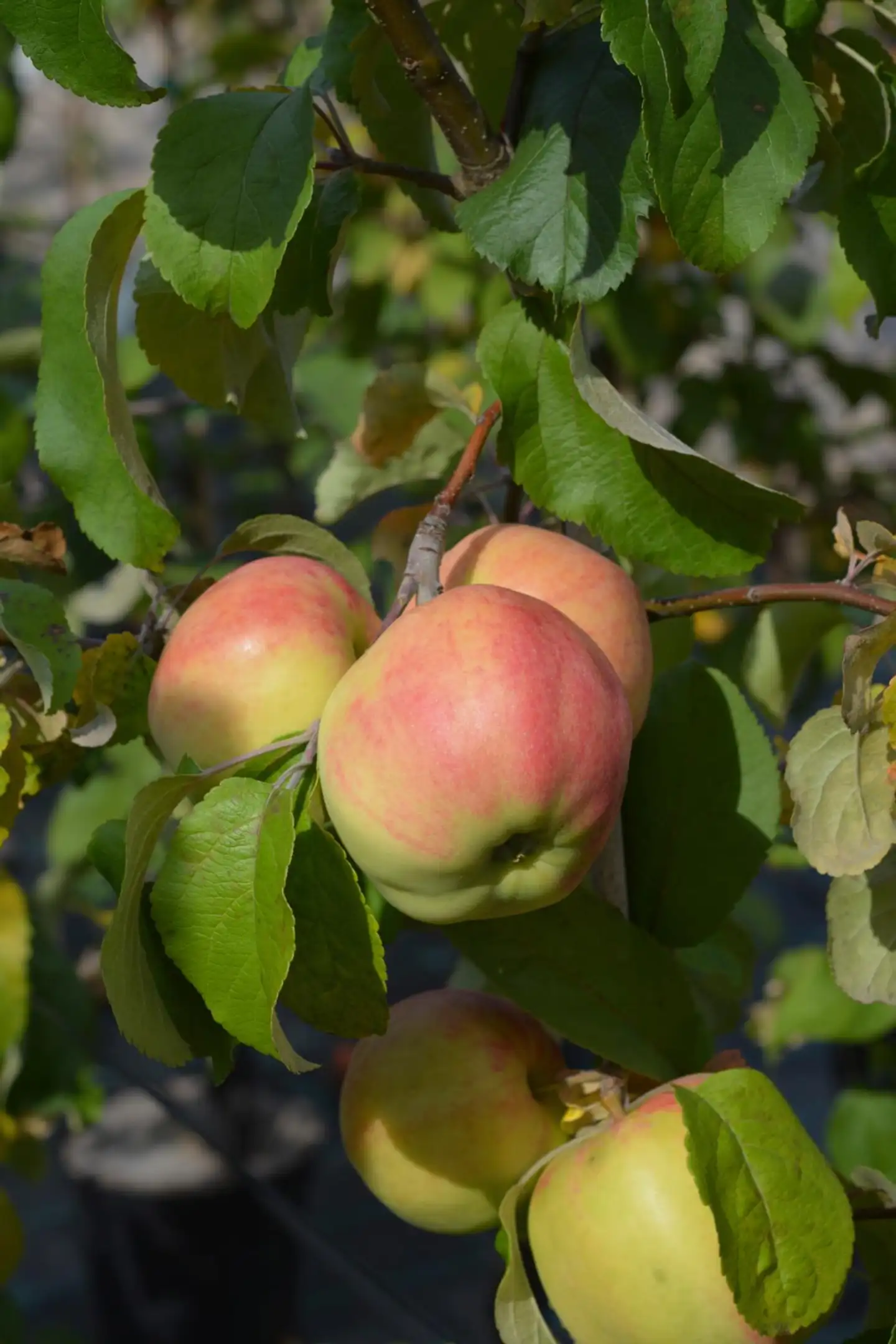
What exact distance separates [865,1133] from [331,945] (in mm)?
691

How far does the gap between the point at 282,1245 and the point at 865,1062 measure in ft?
3.07

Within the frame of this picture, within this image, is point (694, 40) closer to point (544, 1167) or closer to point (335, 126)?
point (335, 126)

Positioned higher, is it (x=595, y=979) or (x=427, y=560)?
(x=427, y=560)

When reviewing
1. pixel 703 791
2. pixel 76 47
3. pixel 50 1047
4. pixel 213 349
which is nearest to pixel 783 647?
pixel 703 791

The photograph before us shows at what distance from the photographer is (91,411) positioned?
672 millimetres

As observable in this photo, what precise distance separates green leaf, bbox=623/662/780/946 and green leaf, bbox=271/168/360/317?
0.89 feet

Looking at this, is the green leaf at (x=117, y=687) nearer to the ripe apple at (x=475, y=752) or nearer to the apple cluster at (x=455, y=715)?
the apple cluster at (x=455, y=715)

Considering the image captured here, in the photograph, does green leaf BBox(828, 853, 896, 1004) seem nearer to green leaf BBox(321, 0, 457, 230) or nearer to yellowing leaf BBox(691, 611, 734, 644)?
green leaf BBox(321, 0, 457, 230)

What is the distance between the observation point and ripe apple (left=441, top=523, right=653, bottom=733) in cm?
63

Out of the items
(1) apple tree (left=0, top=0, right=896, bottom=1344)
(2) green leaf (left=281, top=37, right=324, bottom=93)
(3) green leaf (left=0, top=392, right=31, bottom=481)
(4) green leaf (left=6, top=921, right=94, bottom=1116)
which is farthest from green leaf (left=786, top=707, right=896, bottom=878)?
(3) green leaf (left=0, top=392, right=31, bottom=481)

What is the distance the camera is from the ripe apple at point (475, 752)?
1.73 ft

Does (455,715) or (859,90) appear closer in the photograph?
(455,715)

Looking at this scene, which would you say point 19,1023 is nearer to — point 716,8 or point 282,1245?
point 716,8

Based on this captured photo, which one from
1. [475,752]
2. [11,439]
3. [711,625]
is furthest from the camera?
[711,625]
